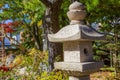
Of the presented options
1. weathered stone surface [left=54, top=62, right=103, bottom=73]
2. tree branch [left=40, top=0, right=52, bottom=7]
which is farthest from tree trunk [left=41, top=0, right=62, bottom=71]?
weathered stone surface [left=54, top=62, right=103, bottom=73]

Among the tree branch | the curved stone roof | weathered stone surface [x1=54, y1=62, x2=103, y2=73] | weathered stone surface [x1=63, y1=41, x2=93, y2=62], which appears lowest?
weathered stone surface [x1=54, y1=62, x2=103, y2=73]

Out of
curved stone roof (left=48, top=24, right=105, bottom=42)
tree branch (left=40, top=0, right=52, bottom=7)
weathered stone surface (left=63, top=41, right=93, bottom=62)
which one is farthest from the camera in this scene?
tree branch (left=40, top=0, right=52, bottom=7)

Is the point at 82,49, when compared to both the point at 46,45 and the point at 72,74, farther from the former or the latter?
the point at 46,45

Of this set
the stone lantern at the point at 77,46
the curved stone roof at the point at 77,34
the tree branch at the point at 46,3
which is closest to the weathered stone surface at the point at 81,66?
the stone lantern at the point at 77,46

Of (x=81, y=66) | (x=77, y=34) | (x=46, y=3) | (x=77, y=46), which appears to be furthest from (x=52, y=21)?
(x=81, y=66)

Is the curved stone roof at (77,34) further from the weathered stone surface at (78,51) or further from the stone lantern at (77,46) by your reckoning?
the weathered stone surface at (78,51)

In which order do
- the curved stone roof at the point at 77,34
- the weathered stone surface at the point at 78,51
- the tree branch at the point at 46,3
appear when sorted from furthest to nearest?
the tree branch at the point at 46,3 < the weathered stone surface at the point at 78,51 < the curved stone roof at the point at 77,34

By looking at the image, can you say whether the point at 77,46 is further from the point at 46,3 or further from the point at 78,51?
the point at 46,3

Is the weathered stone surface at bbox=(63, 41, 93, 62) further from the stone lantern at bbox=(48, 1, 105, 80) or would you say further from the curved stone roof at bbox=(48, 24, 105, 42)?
the curved stone roof at bbox=(48, 24, 105, 42)

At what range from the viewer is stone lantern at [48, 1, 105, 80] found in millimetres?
4141

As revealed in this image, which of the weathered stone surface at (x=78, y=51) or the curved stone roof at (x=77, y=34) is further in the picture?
the weathered stone surface at (x=78, y=51)

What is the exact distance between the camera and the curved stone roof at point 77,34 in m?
4.07

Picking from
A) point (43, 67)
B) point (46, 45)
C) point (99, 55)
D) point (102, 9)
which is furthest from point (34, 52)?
point (99, 55)

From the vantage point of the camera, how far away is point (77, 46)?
14.3 ft
